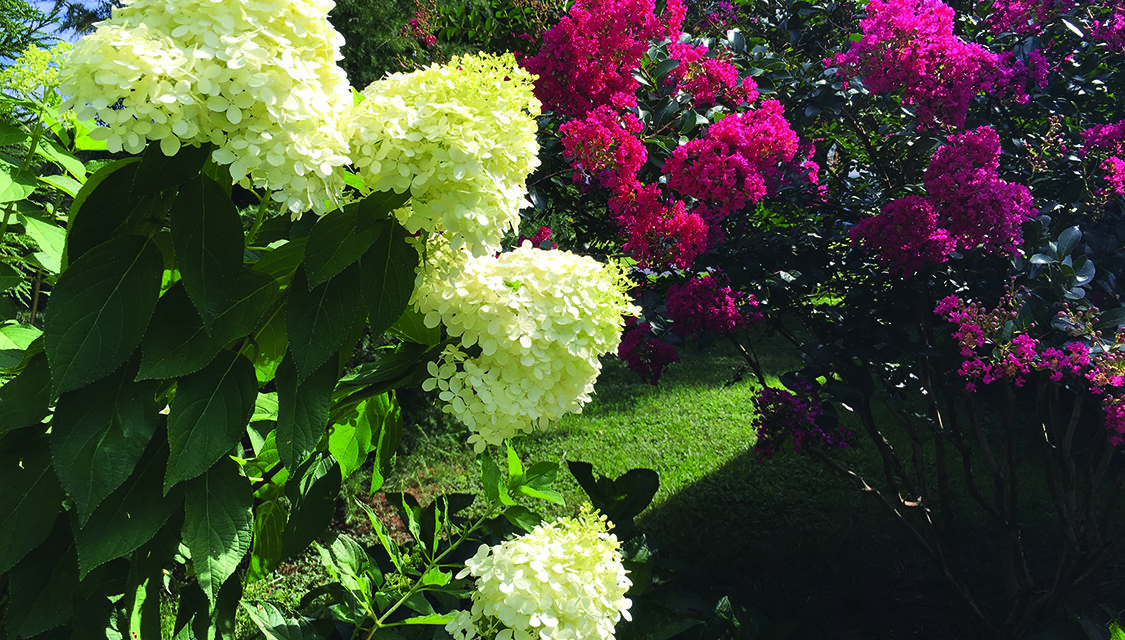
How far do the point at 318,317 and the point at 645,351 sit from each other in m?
1.97

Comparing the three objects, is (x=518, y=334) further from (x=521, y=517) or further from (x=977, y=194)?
(x=977, y=194)

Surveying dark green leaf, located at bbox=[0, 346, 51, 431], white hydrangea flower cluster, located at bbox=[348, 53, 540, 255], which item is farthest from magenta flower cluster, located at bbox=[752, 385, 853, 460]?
dark green leaf, located at bbox=[0, 346, 51, 431]

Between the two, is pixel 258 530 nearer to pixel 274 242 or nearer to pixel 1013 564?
pixel 274 242

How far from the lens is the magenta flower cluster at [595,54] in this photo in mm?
2576

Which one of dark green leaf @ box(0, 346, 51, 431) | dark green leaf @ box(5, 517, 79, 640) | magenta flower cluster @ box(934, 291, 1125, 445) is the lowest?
magenta flower cluster @ box(934, 291, 1125, 445)

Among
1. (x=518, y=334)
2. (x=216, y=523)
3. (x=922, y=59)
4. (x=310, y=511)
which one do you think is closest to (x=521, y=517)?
(x=310, y=511)

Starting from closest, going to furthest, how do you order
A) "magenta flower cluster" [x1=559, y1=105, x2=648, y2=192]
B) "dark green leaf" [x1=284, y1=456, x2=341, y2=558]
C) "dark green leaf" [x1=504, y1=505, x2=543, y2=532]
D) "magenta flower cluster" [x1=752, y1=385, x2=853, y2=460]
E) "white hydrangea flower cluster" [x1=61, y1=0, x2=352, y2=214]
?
"white hydrangea flower cluster" [x1=61, y1=0, x2=352, y2=214] → "dark green leaf" [x1=284, y1=456, x2=341, y2=558] → "dark green leaf" [x1=504, y1=505, x2=543, y2=532] → "magenta flower cluster" [x1=559, y1=105, x2=648, y2=192] → "magenta flower cluster" [x1=752, y1=385, x2=853, y2=460]

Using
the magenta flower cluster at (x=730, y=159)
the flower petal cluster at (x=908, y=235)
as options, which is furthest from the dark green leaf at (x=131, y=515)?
the flower petal cluster at (x=908, y=235)

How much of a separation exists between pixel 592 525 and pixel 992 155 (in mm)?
1932

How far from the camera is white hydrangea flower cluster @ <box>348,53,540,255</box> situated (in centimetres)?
108

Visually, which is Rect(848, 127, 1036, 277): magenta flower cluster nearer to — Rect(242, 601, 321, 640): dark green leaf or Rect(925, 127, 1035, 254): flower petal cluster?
Rect(925, 127, 1035, 254): flower petal cluster

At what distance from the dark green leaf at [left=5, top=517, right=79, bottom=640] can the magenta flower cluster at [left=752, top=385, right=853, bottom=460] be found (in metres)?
2.44

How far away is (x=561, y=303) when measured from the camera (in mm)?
1312

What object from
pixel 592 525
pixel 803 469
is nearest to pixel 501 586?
pixel 592 525
